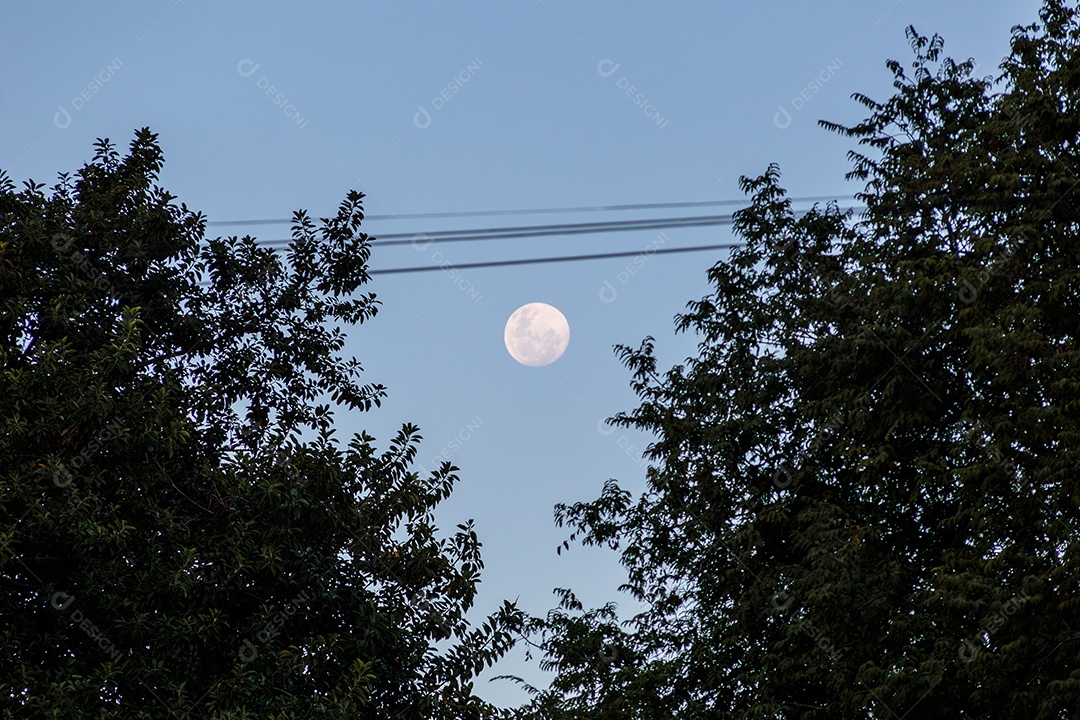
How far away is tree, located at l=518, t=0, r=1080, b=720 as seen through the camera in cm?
1292

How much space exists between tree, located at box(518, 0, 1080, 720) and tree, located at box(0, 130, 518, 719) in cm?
230

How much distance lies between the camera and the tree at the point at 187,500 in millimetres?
9594

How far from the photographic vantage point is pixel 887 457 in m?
15.0

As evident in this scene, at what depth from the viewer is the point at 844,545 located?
14281mm

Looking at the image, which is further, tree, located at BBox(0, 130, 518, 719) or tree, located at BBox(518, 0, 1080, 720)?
tree, located at BBox(518, 0, 1080, 720)

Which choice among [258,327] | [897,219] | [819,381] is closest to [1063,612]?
[819,381]

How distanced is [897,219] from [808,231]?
1.97m

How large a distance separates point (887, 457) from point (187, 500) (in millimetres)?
9123

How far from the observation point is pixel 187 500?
1079cm

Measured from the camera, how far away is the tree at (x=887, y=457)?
12.9m

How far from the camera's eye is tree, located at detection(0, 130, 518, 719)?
959 cm

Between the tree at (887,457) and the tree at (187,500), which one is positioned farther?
the tree at (887,457)

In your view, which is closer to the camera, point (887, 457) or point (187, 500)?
point (187, 500)

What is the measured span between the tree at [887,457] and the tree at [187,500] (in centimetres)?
230
